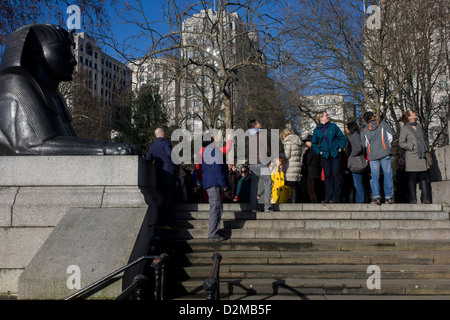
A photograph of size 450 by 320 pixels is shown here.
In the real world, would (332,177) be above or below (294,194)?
above

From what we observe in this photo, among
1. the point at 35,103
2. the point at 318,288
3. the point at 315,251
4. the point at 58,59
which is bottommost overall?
the point at 318,288

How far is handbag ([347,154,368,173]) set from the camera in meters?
9.79

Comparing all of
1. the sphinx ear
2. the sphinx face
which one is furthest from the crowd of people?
the sphinx ear

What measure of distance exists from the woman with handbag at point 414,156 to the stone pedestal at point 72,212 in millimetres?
5610

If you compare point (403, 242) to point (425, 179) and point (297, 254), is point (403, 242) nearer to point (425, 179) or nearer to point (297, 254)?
point (297, 254)

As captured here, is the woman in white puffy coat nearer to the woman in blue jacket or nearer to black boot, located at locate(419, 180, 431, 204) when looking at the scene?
the woman in blue jacket

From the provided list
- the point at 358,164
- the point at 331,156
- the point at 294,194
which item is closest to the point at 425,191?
the point at 358,164

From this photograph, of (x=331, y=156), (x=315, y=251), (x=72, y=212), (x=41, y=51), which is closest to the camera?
(x=72, y=212)

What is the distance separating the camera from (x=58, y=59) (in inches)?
315

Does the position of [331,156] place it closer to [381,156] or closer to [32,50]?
[381,156]

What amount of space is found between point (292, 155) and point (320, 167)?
2.75ft

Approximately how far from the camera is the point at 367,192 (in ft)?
38.6

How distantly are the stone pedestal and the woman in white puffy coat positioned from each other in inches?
160
